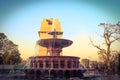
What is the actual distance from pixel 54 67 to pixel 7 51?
13.0 feet

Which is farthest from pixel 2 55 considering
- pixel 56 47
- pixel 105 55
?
pixel 105 55

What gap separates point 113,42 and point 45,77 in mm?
2612

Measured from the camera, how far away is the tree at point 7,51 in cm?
1003

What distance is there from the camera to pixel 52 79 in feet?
21.0

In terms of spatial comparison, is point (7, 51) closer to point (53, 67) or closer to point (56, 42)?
point (56, 42)

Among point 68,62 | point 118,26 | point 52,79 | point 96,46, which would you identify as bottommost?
point 52,79

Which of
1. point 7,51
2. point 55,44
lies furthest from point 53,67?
point 7,51

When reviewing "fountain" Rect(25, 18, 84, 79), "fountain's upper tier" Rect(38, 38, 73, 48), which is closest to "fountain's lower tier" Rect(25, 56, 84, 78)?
"fountain" Rect(25, 18, 84, 79)

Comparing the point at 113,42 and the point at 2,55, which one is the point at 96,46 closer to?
the point at 113,42

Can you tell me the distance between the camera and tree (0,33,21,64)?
10.0 metres

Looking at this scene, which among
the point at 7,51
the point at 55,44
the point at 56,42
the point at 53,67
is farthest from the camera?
the point at 7,51

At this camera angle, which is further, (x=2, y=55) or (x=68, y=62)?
(x=2, y=55)

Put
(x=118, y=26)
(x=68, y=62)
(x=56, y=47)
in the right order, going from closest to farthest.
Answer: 1. (x=68, y=62)
2. (x=118, y=26)
3. (x=56, y=47)

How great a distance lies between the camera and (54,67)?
7.16 m
